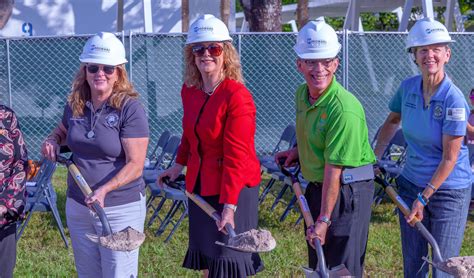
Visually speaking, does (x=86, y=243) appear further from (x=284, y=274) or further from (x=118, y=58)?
(x=284, y=274)

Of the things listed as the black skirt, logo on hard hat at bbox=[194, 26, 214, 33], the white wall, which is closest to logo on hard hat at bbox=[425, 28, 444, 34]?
logo on hard hat at bbox=[194, 26, 214, 33]

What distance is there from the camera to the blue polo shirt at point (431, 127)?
14.1 ft

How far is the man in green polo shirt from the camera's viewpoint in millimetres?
4090

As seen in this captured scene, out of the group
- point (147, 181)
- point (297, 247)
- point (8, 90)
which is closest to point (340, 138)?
point (297, 247)

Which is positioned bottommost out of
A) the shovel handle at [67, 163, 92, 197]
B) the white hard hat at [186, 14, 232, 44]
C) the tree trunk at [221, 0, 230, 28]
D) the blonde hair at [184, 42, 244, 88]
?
the shovel handle at [67, 163, 92, 197]

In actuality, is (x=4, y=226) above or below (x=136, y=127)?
Result: below

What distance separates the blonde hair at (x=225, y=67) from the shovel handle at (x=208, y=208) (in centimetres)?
59

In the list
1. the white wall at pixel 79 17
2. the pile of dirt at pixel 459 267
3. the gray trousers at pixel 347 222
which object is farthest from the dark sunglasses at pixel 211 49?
the white wall at pixel 79 17

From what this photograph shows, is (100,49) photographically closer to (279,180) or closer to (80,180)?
(80,180)

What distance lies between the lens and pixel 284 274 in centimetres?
651

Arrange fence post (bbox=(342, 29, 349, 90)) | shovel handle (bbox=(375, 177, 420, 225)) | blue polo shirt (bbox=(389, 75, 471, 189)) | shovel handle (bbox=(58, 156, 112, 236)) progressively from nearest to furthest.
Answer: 1. shovel handle (bbox=(58, 156, 112, 236))
2. blue polo shirt (bbox=(389, 75, 471, 189))
3. shovel handle (bbox=(375, 177, 420, 225))
4. fence post (bbox=(342, 29, 349, 90))

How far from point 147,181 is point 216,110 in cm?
427

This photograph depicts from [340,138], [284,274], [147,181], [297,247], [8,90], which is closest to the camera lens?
[340,138]

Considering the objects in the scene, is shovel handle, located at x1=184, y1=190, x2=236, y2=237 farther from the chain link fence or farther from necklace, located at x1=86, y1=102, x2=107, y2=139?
the chain link fence
